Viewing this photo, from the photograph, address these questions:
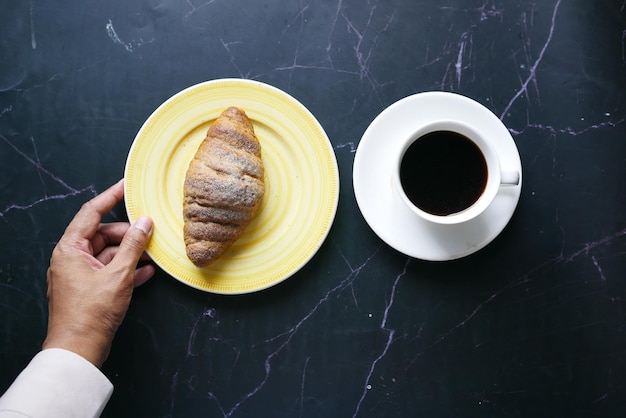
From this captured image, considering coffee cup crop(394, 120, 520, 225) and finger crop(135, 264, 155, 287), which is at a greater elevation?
coffee cup crop(394, 120, 520, 225)

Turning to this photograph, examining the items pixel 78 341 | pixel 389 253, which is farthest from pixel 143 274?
pixel 389 253

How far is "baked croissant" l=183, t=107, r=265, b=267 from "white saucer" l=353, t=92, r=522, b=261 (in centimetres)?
25

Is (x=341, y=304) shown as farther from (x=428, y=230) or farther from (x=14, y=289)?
(x=14, y=289)

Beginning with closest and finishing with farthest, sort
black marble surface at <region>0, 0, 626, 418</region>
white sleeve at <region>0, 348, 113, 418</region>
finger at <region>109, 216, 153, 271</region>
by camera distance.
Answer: white sleeve at <region>0, 348, 113, 418</region> → finger at <region>109, 216, 153, 271</region> → black marble surface at <region>0, 0, 626, 418</region>

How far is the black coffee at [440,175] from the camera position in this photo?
4.08ft

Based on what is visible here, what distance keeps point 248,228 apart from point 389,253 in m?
0.36

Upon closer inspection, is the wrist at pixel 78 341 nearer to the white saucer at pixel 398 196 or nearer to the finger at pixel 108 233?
the finger at pixel 108 233

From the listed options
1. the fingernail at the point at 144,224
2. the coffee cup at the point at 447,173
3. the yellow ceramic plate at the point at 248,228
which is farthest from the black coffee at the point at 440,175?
the fingernail at the point at 144,224

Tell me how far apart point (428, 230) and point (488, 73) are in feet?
1.47

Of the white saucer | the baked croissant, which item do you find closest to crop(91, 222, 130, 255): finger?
the baked croissant

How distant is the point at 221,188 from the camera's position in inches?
48.9

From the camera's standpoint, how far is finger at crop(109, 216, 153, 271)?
1284mm

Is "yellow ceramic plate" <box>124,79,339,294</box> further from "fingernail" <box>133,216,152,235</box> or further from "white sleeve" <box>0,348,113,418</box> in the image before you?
"white sleeve" <box>0,348,113,418</box>

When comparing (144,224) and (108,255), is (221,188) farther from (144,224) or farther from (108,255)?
(108,255)
